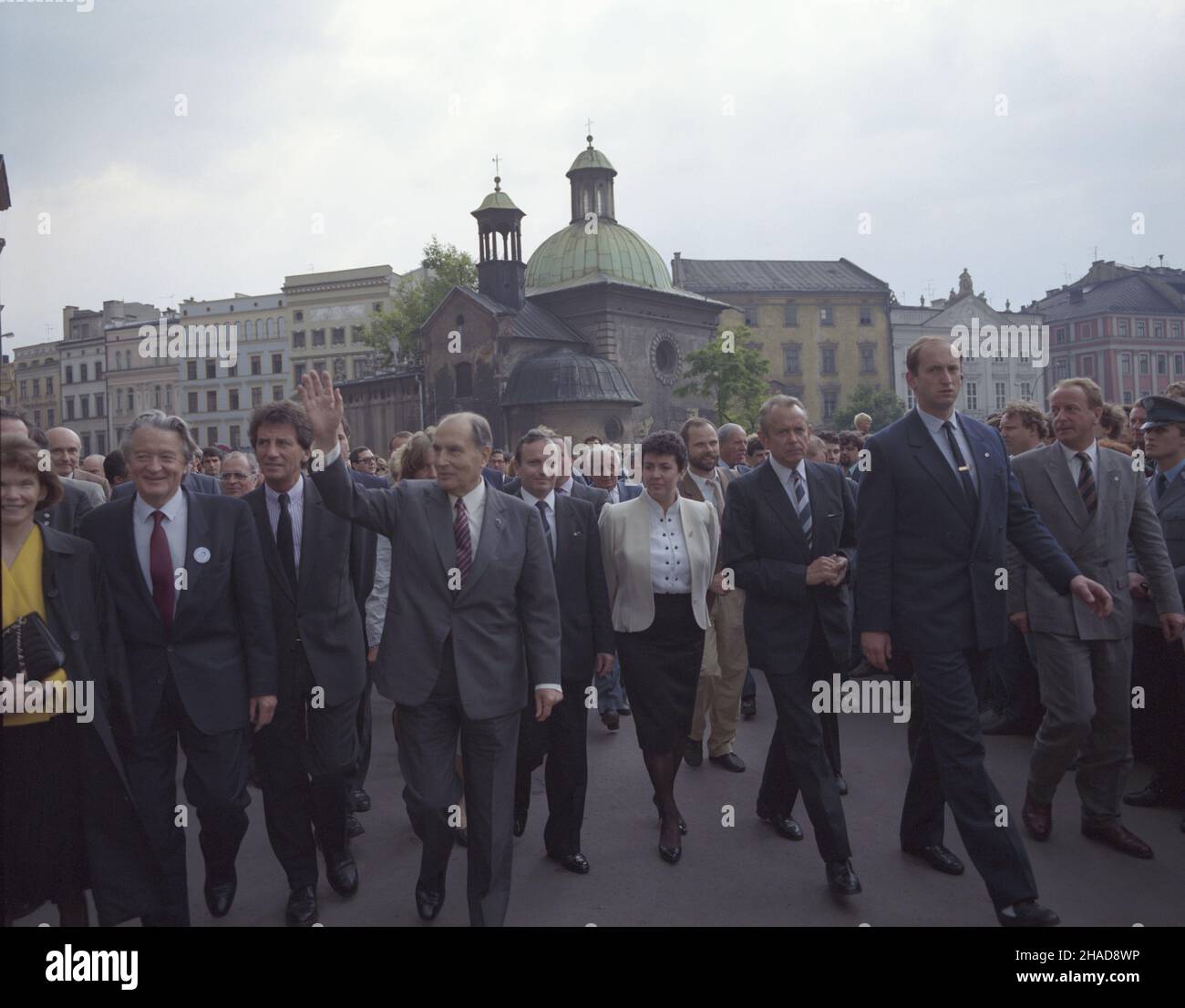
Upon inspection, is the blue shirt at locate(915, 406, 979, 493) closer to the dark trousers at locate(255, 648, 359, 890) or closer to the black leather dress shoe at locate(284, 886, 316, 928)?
the dark trousers at locate(255, 648, 359, 890)

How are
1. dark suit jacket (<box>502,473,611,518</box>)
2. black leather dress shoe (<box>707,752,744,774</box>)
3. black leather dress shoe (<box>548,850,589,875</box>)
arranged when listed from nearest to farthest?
black leather dress shoe (<box>548,850,589,875</box>) < black leather dress shoe (<box>707,752,744,774</box>) < dark suit jacket (<box>502,473,611,518</box>)

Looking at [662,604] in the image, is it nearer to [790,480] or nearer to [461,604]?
[790,480]

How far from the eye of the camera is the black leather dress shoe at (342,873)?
5.15 meters

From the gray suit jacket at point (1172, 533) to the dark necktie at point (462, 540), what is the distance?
14.4 feet

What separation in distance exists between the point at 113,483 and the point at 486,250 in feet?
153

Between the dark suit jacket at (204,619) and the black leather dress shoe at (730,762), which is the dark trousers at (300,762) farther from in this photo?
the black leather dress shoe at (730,762)

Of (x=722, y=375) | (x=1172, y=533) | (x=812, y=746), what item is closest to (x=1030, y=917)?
(x=812, y=746)

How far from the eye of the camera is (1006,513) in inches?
196

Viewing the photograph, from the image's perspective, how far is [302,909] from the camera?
15.8 ft

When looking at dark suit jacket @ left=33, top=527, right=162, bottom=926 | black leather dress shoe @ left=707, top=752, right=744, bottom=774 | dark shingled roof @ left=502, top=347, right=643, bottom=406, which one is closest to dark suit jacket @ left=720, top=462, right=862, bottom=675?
black leather dress shoe @ left=707, top=752, right=744, bottom=774

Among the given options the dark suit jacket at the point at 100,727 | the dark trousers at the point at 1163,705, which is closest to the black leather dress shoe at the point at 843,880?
the dark trousers at the point at 1163,705

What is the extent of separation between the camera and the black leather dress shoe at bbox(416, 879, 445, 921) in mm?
4762

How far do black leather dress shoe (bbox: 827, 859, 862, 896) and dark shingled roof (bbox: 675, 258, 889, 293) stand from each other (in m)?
82.8
